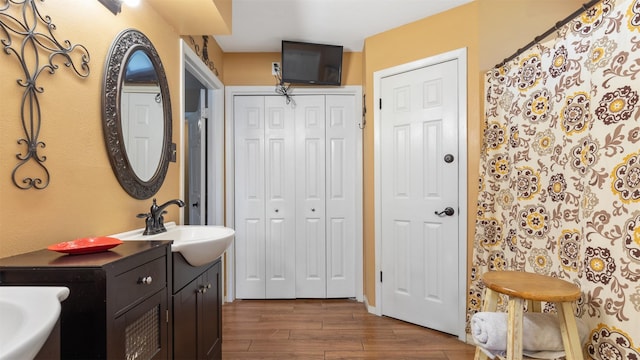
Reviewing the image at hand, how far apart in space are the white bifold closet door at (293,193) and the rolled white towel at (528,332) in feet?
5.68

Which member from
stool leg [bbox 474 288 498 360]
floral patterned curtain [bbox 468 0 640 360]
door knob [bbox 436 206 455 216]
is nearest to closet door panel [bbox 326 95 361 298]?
door knob [bbox 436 206 455 216]

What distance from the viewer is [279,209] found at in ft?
9.93

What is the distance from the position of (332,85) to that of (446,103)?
1.11 metres

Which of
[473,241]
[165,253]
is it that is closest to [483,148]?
[473,241]

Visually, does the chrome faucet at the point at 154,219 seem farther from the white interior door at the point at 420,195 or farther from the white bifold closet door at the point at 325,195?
the white interior door at the point at 420,195

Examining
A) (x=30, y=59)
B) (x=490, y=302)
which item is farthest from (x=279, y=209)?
(x=30, y=59)

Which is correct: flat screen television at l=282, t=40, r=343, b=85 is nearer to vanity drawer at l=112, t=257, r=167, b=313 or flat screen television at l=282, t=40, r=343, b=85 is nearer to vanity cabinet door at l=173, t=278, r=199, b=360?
vanity cabinet door at l=173, t=278, r=199, b=360

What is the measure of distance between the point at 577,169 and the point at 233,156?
8.51 ft

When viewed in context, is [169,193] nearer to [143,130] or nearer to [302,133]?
[143,130]

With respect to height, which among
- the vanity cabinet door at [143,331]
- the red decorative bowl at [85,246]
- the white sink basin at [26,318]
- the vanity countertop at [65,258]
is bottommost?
the vanity cabinet door at [143,331]

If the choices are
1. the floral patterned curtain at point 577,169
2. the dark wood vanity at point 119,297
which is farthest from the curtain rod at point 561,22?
the dark wood vanity at point 119,297

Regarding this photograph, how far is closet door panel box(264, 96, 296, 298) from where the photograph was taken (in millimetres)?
3021

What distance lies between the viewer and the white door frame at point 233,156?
2979 mm

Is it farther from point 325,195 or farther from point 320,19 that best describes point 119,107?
point 325,195
